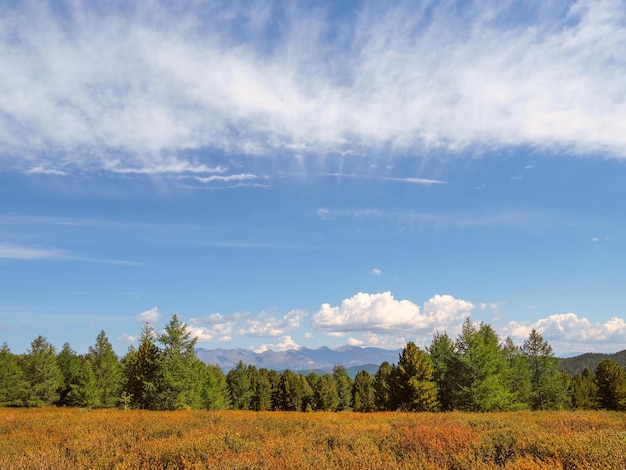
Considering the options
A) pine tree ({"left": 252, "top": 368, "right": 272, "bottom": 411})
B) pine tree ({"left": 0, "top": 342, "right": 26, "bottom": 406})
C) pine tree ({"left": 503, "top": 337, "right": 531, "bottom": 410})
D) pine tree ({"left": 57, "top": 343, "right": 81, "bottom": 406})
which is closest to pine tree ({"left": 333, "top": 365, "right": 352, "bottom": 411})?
pine tree ({"left": 252, "top": 368, "right": 272, "bottom": 411})

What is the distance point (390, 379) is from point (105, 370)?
33.7 meters

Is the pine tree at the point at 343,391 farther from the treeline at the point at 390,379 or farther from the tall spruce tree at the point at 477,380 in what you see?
the tall spruce tree at the point at 477,380

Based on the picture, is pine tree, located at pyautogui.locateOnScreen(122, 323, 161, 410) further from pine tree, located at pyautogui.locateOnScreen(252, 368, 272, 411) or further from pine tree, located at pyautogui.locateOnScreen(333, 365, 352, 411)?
pine tree, located at pyautogui.locateOnScreen(333, 365, 352, 411)

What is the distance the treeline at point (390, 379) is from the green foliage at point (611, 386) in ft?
0.40

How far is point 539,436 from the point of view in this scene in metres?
9.45

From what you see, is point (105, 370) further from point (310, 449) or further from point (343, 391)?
point (343, 391)

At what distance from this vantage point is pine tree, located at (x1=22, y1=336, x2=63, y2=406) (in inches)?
1779

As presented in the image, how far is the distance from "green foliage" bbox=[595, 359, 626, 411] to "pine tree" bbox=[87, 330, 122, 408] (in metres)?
66.2

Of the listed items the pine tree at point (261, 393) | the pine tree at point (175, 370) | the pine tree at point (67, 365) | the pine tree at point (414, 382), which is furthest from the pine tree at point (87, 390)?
the pine tree at point (261, 393)

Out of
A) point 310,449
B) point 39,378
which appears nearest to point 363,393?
point 39,378

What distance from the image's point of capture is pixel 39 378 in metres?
46.4

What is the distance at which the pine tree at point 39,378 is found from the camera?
45.2 m

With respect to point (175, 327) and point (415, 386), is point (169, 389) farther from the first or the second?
point (415, 386)

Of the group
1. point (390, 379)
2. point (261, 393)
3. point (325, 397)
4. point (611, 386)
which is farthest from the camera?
point (261, 393)
